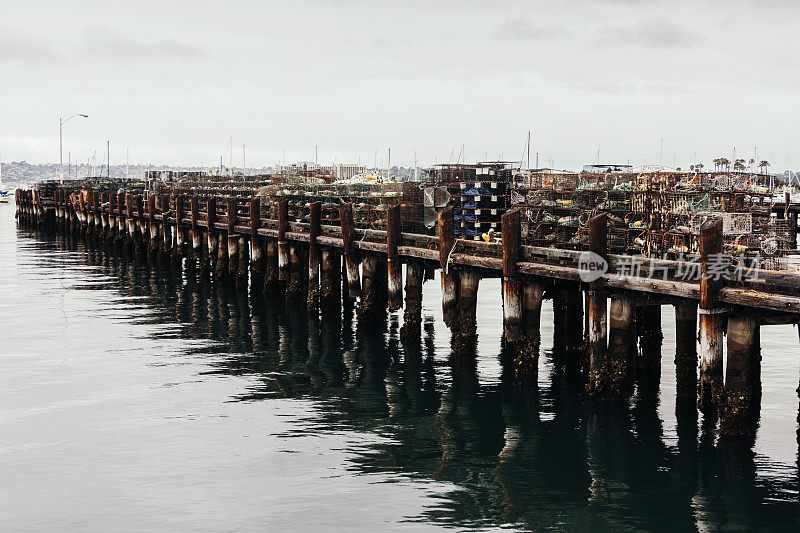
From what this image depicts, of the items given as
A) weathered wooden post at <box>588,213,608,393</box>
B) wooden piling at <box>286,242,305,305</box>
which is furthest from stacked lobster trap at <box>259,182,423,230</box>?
weathered wooden post at <box>588,213,608,393</box>

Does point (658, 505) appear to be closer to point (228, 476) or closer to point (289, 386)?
point (228, 476)

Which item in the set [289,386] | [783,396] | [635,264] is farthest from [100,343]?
[783,396]

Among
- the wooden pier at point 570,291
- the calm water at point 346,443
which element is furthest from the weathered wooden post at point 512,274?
the calm water at point 346,443

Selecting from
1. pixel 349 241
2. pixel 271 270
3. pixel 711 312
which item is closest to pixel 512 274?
pixel 711 312

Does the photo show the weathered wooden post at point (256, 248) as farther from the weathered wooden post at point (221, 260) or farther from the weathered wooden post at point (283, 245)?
the weathered wooden post at point (221, 260)

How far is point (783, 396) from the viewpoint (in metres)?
23.8

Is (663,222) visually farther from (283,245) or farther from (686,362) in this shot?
(283,245)

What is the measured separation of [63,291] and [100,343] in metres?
15.4

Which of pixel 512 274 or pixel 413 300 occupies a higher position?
pixel 512 274

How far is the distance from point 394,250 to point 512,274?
635 centimetres

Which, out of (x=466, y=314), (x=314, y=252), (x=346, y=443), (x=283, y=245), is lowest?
(x=346, y=443)

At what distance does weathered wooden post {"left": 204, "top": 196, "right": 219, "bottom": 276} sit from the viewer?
45.0 metres

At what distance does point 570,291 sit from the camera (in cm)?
2627

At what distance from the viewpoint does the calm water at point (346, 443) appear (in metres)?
16.0
